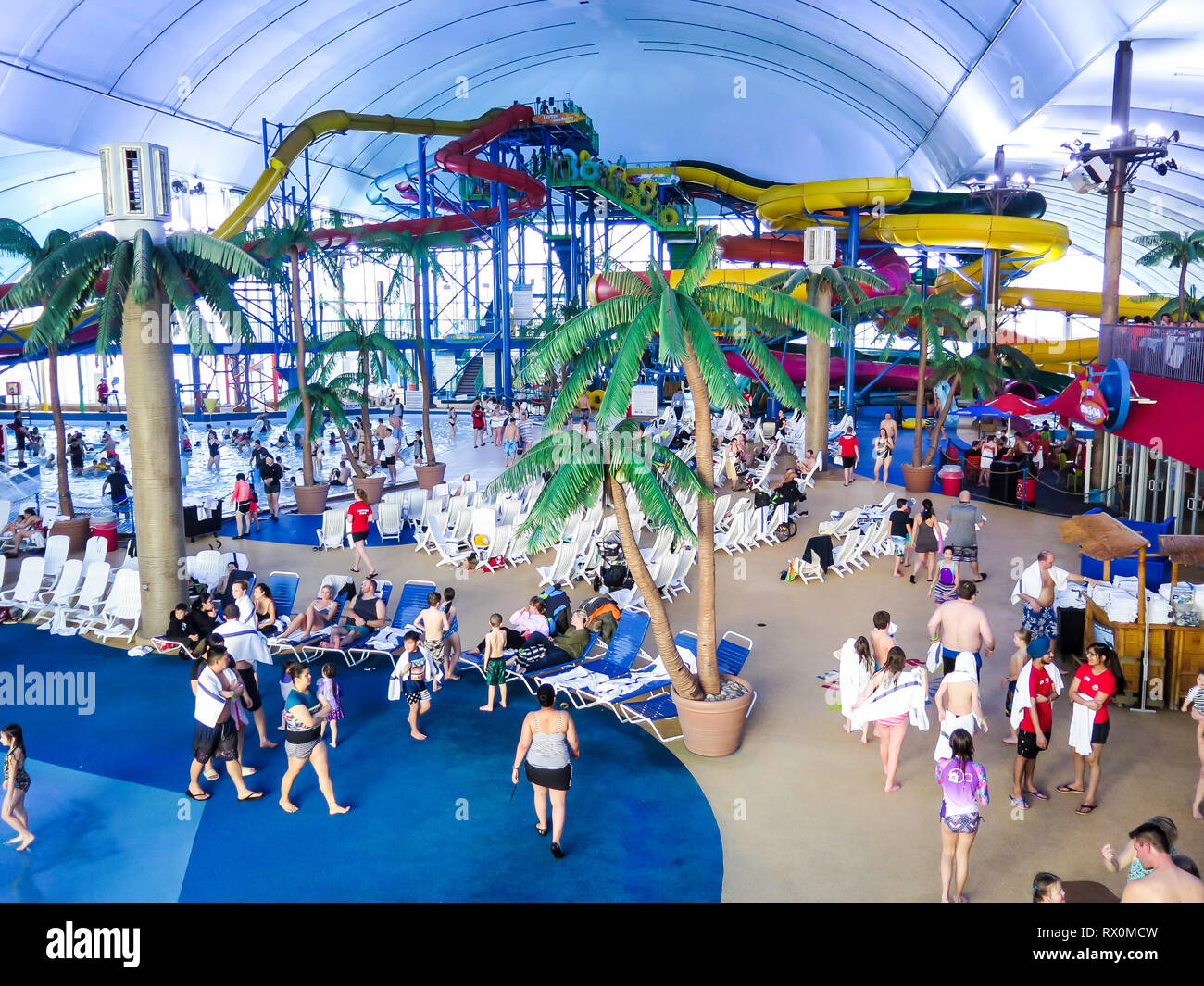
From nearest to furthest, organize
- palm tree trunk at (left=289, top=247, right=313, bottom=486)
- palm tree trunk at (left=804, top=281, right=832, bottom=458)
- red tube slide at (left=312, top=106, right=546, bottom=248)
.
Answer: palm tree trunk at (left=289, top=247, right=313, bottom=486) < palm tree trunk at (left=804, top=281, right=832, bottom=458) < red tube slide at (left=312, top=106, right=546, bottom=248)

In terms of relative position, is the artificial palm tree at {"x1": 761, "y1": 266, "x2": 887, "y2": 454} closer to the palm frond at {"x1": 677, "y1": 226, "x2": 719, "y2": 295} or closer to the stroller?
the stroller

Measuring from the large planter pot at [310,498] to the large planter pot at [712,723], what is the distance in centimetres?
1319

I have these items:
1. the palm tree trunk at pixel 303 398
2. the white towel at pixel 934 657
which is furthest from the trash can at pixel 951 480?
the palm tree trunk at pixel 303 398

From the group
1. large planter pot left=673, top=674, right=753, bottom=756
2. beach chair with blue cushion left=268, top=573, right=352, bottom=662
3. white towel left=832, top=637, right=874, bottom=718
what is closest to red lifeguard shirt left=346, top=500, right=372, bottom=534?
beach chair with blue cushion left=268, top=573, right=352, bottom=662

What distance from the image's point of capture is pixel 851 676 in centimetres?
883

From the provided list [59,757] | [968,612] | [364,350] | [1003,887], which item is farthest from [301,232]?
[1003,887]

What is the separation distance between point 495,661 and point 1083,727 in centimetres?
531

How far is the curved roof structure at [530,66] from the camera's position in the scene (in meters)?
24.4

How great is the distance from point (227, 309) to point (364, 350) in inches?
342

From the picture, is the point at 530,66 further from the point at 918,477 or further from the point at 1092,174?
the point at 918,477

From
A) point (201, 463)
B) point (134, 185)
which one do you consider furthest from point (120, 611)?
point (201, 463)

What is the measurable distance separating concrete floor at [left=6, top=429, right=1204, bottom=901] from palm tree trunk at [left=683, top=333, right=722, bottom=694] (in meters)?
0.79

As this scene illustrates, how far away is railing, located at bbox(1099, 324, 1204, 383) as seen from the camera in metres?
14.1

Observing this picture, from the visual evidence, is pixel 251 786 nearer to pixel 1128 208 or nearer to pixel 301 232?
pixel 301 232
